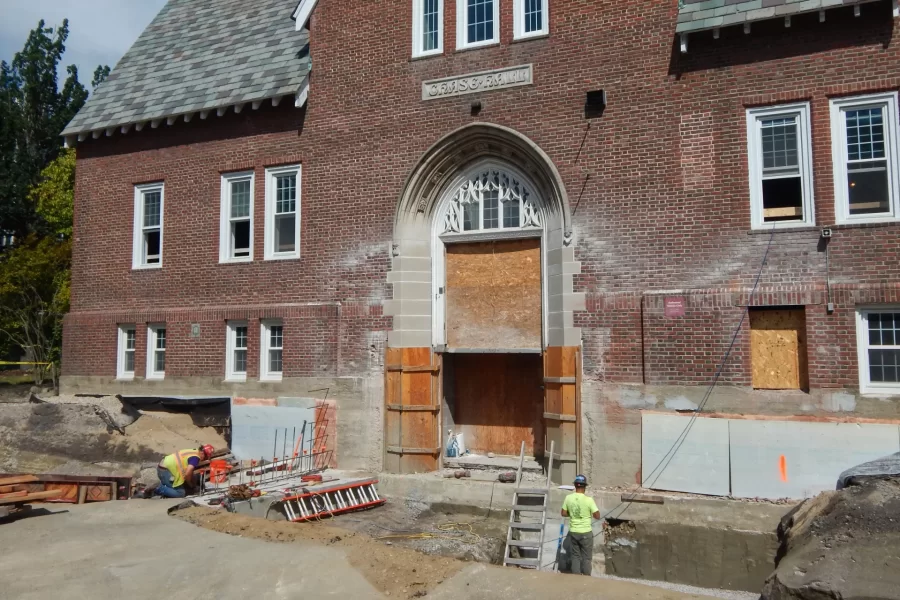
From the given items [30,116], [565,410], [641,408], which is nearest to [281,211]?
[565,410]

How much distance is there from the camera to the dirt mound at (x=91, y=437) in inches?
654

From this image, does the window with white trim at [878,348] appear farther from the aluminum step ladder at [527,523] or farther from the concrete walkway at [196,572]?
the concrete walkway at [196,572]

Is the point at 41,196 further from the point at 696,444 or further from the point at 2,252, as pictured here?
the point at 696,444

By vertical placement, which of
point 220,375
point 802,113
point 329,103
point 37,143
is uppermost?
point 37,143

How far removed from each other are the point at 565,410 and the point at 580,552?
12.2ft

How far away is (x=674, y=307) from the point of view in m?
13.2

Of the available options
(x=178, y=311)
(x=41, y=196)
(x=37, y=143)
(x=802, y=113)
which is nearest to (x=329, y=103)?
(x=178, y=311)

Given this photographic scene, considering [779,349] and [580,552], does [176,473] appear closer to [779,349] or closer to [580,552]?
[580,552]

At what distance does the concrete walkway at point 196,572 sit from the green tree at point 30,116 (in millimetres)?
31243

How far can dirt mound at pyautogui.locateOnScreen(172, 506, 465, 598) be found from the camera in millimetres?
9117

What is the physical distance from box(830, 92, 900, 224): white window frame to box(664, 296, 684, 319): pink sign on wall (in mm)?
2897

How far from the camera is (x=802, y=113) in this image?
12.8 meters

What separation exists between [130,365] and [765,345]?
15.0m

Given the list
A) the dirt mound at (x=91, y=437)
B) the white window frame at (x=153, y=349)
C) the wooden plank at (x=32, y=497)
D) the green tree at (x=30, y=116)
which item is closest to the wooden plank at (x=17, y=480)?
the wooden plank at (x=32, y=497)
